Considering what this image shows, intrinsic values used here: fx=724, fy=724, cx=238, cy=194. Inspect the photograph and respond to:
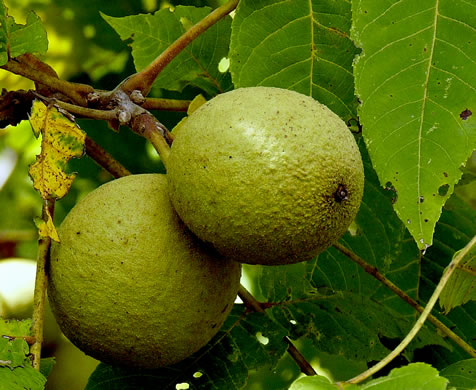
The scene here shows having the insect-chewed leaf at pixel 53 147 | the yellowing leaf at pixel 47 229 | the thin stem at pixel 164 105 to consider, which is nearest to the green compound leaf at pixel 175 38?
the thin stem at pixel 164 105

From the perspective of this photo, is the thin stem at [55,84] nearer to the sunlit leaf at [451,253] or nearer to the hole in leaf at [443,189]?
the hole in leaf at [443,189]

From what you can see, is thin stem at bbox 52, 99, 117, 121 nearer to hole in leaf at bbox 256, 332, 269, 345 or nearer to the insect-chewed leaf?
the insect-chewed leaf

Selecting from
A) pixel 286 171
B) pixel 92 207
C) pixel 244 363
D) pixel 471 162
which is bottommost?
pixel 244 363

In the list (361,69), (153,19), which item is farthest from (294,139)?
(153,19)

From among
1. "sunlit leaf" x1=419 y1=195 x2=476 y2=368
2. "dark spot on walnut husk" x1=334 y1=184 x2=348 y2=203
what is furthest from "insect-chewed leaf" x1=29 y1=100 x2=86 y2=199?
"sunlit leaf" x1=419 y1=195 x2=476 y2=368

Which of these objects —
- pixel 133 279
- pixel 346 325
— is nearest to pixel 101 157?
pixel 133 279

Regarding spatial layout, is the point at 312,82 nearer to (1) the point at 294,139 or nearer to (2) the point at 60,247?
(1) the point at 294,139
